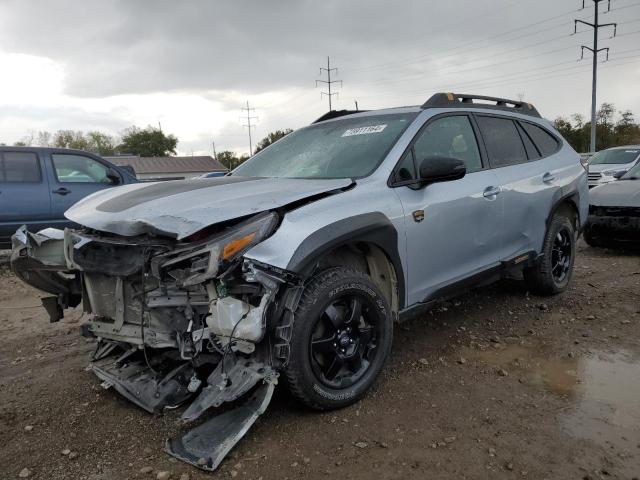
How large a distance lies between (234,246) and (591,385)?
7.97 ft

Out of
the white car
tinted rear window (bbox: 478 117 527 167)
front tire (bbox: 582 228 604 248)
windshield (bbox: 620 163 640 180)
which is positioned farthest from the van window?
the white car

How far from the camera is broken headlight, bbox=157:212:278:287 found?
8.13 feet

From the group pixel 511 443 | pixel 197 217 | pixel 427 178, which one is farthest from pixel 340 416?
pixel 427 178

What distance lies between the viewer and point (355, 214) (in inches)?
118

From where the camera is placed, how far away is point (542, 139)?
5027 millimetres

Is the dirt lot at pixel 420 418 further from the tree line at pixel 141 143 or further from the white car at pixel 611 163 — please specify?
the tree line at pixel 141 143

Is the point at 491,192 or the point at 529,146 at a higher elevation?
the point at 529,146

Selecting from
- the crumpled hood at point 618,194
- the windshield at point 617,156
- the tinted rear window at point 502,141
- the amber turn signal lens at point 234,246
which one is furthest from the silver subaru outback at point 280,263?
the windshield at point 617,156

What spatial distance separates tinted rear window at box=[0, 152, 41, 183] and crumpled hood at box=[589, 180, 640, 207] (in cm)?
798

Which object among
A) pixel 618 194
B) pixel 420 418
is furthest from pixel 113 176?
pixel 618 194

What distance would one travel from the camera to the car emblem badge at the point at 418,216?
3333 millimetres

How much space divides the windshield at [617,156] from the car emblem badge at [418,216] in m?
13.6

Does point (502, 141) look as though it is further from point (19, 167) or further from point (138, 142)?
point (138, 142)

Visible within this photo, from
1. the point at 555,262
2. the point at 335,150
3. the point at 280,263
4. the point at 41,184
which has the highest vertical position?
the point at 335,150
